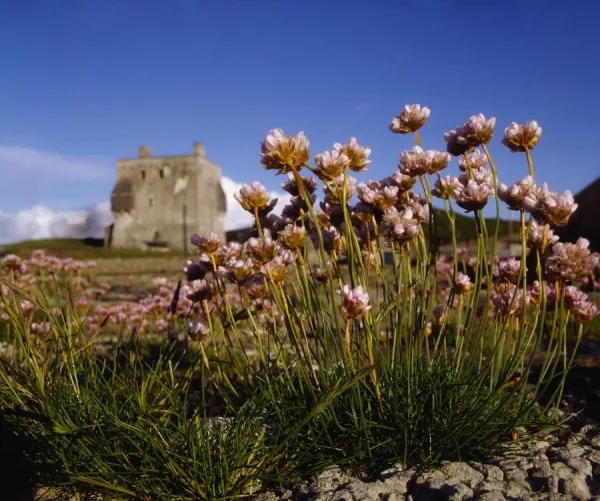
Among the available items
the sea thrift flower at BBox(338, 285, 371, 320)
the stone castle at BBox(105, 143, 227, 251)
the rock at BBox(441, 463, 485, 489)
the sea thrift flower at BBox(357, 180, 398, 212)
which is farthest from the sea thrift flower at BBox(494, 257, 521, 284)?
the stone castle at BBox(105, 143, 227, 251)

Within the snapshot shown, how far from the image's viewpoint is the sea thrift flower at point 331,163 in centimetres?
248

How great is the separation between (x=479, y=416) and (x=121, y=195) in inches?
1898

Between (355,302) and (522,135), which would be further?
(522,135)

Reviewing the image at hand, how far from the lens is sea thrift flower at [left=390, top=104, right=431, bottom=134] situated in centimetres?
284

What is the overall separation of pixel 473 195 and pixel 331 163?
604mm

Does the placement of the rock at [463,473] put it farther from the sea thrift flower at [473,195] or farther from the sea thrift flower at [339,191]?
the sea thrift flower at [339,191]

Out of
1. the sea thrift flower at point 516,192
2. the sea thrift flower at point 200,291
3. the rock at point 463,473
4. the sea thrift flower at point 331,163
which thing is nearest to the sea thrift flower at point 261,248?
the sea thrift flower at point 331,163

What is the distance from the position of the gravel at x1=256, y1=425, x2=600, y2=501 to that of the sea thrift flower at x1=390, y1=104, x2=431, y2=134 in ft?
4.98

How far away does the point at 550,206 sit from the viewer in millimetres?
2402

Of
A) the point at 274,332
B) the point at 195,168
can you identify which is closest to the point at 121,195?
the point at 195,168

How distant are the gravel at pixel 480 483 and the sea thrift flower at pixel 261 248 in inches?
35.8

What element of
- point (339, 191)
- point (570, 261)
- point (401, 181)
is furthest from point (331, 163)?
point (570, 261)

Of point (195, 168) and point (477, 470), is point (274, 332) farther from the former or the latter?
point (195, 168)

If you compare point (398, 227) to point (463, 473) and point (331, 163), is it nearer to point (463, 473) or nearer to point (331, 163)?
point (331, 163)
